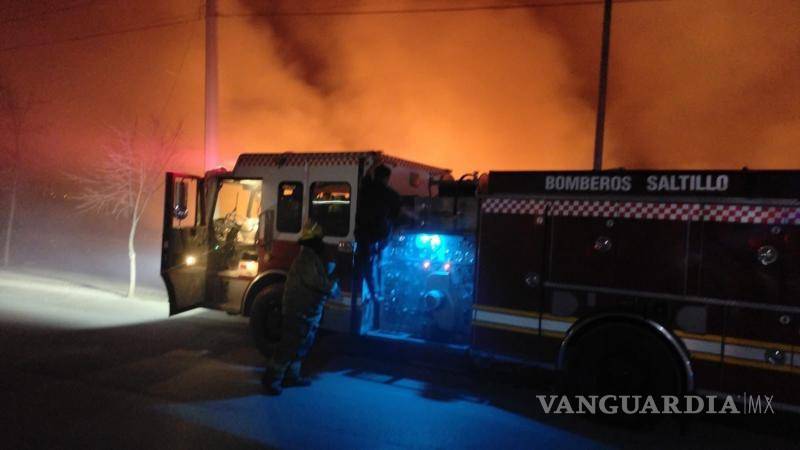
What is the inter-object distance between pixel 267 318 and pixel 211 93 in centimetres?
622

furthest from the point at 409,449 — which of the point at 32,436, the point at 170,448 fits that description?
the point at 32,436

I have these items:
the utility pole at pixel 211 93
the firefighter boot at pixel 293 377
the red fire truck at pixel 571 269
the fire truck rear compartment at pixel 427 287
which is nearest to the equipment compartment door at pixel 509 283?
the red fire truck at pixel 571 269

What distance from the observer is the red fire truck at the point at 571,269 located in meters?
4.96

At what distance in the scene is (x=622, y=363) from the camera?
17.7 feet

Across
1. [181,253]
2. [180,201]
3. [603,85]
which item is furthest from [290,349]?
[603,85]

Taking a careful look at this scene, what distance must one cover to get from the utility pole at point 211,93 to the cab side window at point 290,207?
4402 mm

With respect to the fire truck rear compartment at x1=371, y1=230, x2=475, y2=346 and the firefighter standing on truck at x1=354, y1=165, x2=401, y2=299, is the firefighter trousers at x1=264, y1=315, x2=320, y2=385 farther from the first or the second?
the fire truck rear compartment at x1=371, y1=230, x2=475, y2=346

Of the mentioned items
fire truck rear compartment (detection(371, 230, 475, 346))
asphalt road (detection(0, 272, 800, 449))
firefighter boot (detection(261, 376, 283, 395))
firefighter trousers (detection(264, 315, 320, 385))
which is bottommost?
asphalt road (detection(0, 272, 800, 449))

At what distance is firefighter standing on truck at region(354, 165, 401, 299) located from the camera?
22.4 ft

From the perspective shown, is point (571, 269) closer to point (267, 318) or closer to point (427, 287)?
point (427, 287)

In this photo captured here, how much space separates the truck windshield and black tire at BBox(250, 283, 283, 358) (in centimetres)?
114

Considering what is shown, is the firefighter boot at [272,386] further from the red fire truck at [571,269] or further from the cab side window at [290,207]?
the cab side window at [290,207]

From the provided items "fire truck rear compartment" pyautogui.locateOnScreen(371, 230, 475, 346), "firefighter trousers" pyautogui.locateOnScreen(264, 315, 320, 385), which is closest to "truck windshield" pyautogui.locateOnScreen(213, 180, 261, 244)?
"fire truck rear compartment" pyautogui.locateOnScreen(371, 230, 475, 346)

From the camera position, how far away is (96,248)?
25.5m
